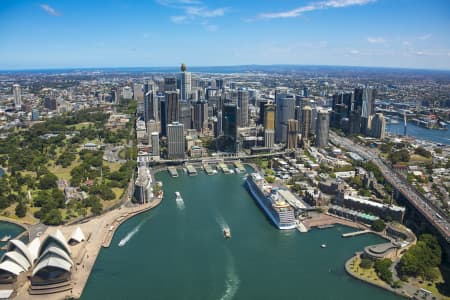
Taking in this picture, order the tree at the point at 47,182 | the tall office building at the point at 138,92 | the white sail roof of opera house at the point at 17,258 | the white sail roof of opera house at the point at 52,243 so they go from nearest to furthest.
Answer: the white sail roof of opera house at the point at 17,258 → the white sail roof of opera house at the point at 52,243 → the tree at the point at 47,182 → the tall office building at the point at 138,92

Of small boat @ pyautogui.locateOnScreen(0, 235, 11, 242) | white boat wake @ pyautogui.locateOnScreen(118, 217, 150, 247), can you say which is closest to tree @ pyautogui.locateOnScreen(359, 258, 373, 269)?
white boat wake @ pyautogui.locateOnScreen(118, 217, 150, 247)

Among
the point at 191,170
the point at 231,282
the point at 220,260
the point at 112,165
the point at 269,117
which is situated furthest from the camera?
the point at 269,117

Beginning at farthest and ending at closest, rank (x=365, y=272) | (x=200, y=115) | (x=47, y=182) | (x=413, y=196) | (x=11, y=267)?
(x=200, y=115), (x=47, y=182), (x=413, y=196), (x=365, y=272), (x=11, y=267)

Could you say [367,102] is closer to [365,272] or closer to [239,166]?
[239,166]

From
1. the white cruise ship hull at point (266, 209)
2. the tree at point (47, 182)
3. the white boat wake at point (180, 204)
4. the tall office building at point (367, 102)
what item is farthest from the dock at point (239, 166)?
the tall office building at point (367, 102)

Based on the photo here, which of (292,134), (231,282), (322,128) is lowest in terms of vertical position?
(231,282)

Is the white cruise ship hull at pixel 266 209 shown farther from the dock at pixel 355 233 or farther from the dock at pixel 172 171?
the dock at pixel 172 171

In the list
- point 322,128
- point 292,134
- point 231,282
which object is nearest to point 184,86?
point 292,134
